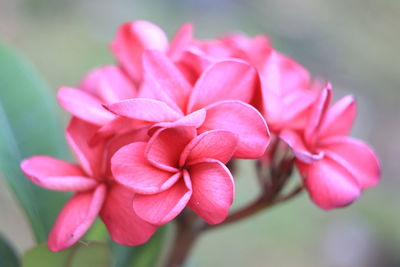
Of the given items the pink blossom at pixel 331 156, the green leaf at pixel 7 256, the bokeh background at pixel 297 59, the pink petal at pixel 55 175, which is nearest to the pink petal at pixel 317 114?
the pink blossom at pixel 331 156

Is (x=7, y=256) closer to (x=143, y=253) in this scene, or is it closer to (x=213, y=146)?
(x=143, y=253)

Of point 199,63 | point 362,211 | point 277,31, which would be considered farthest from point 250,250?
point 277,31

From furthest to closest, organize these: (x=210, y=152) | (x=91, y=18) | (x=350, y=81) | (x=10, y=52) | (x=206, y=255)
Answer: (x=350, y=81) < (x=91, y=18) < (x=206, y=255) < (x=10, y=52) < (x=210, y=152)

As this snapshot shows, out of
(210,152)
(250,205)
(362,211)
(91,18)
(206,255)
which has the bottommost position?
(362,211)

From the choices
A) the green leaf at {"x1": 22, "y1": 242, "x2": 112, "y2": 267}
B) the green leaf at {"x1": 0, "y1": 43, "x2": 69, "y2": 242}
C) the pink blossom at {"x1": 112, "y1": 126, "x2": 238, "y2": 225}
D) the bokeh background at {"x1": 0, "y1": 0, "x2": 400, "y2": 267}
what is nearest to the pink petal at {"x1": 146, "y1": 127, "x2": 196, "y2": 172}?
the pink blossom at {"x1": 112, "y1": 126, "x2": 238, "y2": 225}

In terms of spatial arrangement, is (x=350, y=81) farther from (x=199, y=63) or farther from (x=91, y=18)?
(x=199, y=63)

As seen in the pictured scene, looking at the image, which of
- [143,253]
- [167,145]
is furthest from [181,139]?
[143,253]

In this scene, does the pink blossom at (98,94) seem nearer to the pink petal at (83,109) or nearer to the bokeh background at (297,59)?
the pink petal at (83,109)
